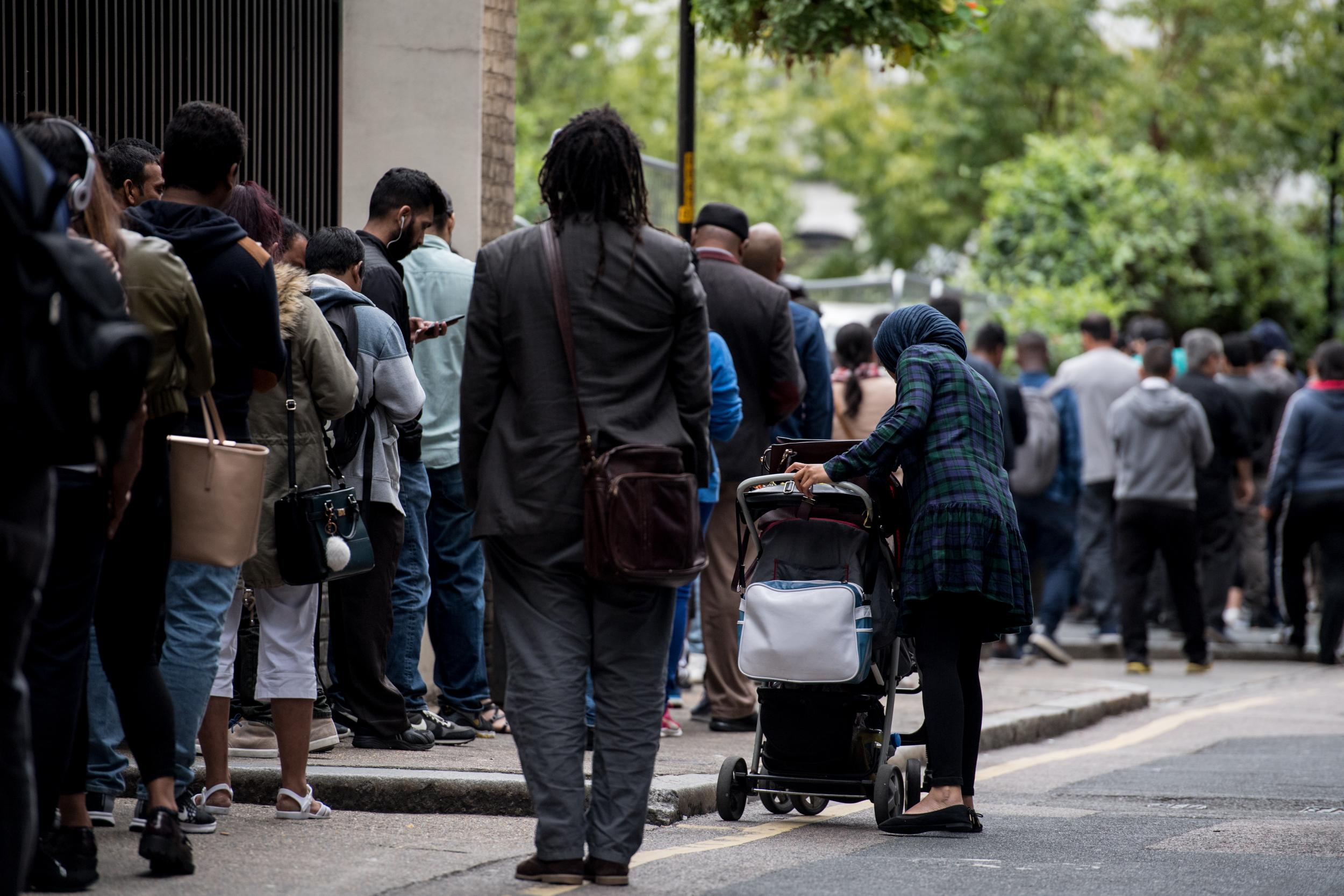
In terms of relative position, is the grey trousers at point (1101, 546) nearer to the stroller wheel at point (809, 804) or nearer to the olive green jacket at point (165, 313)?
the stroller wheel at point (809, 804)

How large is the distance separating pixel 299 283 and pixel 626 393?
60.6 inches

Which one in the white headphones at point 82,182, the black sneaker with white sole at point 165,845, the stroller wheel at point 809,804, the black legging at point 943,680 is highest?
the white headphones at point 82,182

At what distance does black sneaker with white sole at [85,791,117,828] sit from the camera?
5465mm

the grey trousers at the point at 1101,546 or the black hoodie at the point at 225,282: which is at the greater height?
the black hoodie at the point at 225,282

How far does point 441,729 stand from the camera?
293 inches

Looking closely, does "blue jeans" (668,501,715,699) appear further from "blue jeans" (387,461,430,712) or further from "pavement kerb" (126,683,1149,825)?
"pavement kerb" (126,683,1149,825)

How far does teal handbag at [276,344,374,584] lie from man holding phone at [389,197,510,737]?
168 cm

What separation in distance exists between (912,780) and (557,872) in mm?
1977

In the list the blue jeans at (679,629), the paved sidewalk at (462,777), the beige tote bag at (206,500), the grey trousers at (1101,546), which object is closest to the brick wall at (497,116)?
the blue jeans at (679,629)

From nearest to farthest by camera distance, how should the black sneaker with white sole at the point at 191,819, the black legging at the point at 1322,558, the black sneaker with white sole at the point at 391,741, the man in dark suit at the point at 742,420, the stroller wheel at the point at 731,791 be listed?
1. the black sneaker with white sole at the point at 191,819
2. the stroller wheel at the point at 731,791
3. the black sneaker with white sole at the point at 391,741
4. the man in dark suit at the point at 742,420
5. the black legging at the point at 1322,558

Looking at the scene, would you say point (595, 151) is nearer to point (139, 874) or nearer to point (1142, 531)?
point (139, 874)

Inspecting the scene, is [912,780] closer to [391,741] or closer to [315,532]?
[391,741]

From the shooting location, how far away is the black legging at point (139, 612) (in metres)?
4.86

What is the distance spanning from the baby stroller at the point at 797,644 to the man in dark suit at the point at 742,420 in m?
1.68
